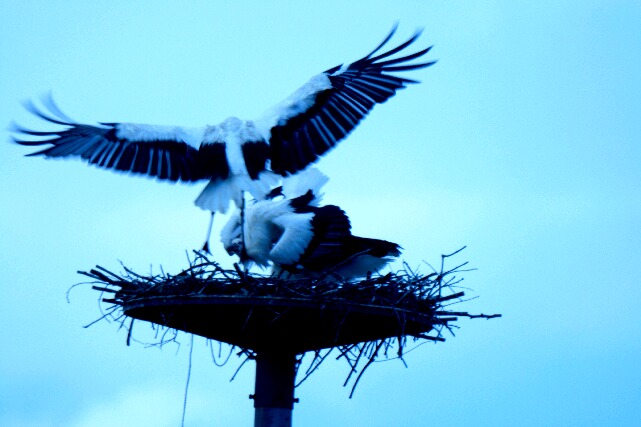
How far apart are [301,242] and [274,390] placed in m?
1.25

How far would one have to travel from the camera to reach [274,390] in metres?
7.96

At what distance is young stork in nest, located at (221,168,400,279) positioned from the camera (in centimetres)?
857

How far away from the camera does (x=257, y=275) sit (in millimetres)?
7473

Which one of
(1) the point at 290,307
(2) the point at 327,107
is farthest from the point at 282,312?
(2) the point at 327,107

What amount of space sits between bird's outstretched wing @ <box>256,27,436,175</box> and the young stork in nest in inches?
17.1

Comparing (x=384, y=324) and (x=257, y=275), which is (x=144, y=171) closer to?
(x=257, y=275)

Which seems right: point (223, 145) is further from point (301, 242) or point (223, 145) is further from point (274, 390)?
point (274, 390)

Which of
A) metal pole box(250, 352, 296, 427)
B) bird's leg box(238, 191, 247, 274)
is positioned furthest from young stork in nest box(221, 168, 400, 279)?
metal pole box(250, 352, 296, 427)

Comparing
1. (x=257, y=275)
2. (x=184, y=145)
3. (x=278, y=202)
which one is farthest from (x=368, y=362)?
(x=184, y=145)

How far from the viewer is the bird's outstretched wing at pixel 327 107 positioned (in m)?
9.03

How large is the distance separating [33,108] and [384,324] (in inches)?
138

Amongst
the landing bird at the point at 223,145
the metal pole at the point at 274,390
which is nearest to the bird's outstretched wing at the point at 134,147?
the landing bird at the point at 223,145

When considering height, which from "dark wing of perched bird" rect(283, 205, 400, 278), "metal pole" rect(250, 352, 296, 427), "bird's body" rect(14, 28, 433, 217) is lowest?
"metal pole" rect(250, 352, 296, 427)

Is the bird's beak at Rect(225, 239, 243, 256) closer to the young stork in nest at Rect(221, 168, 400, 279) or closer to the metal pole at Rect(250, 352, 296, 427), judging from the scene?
the young stork in nest at Rect(221, 168, 400, 279)
